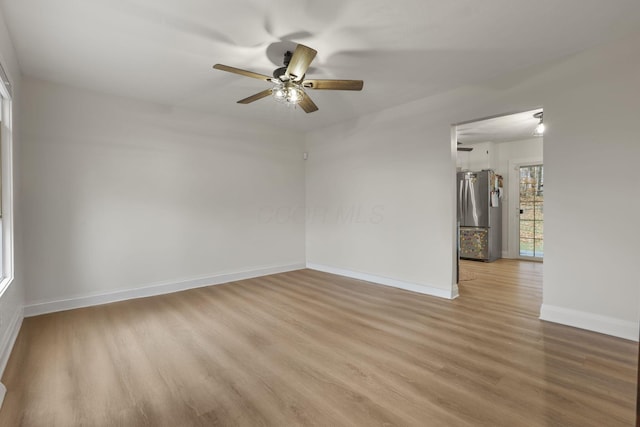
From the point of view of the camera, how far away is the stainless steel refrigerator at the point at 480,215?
627cm

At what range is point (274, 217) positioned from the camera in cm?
542

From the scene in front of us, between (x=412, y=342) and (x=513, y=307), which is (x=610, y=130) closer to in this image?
(x=513, y=307)

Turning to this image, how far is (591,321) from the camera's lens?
2.78 meters

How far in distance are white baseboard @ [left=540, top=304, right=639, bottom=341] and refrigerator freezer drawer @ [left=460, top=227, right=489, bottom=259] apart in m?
3.39

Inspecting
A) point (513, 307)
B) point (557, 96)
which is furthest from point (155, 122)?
point (513, 307)

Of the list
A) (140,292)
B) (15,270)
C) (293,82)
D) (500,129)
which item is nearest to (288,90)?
(293,82)

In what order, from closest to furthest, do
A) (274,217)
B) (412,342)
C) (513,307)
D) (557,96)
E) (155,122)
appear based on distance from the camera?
(412,342) → (557,96) → (513,307) → (155,122) → (274,217)

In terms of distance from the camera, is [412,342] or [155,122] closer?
[412,342]

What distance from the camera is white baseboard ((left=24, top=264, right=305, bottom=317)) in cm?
335

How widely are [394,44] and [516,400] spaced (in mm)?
2823

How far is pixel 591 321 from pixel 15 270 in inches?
212

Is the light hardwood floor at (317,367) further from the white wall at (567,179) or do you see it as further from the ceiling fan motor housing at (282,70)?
the ceiling fan motor housing at (282,70)

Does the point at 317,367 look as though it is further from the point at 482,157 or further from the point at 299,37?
the point at 482,157

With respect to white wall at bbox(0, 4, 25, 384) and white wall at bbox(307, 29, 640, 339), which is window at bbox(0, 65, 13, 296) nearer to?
white wall at bbox(0, 4, 25, 384)
